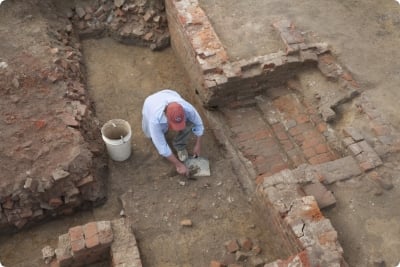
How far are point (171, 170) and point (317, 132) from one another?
6.13 ft

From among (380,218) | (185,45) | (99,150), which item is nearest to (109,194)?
(99,150)

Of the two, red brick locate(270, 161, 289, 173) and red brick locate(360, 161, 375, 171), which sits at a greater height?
red brick locate(360, 161, 375, 171)

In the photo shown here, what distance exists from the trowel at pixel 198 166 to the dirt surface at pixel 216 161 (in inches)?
3.6

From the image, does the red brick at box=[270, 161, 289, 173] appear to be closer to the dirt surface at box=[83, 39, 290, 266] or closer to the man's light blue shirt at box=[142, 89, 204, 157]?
the dirt surface at box=[83, 39, 290, 266]

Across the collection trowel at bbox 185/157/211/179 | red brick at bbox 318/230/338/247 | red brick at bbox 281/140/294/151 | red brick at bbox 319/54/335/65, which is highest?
red brick at bbox 319/54/335/65

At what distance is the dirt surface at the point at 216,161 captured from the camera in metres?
4.38

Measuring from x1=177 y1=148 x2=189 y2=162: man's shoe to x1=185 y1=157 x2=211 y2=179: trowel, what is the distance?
5 centimetres

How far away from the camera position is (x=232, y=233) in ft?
15.8

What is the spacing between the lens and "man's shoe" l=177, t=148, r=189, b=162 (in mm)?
5305

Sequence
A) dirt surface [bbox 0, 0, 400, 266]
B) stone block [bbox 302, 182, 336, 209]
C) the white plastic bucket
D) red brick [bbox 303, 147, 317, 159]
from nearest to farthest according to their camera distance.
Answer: stone block [bbox 302, 182, 336, 209] → dirt surface [bbox 0, 0, 400, 266] → the white plastic bucket → red brick [bbox 303, 147, 317, 159]

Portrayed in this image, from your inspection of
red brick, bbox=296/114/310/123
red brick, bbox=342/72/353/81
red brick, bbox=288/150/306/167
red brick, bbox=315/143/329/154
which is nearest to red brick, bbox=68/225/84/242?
red brick, bbox=288/150/306/167

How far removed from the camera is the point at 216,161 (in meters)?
5.42

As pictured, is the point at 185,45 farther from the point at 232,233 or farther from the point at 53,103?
the point at 232,233

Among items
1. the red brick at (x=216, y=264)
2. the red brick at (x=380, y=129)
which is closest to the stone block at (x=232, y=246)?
the red brick at (x=216, y=264)
